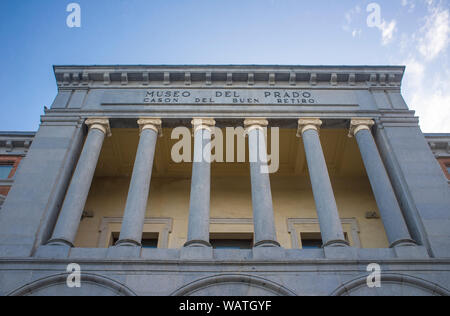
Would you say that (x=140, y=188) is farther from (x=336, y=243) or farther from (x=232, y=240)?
(x=336, y=243)

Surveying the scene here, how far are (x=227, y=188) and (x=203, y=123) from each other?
5.55 meters

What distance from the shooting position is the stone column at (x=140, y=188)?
15.3 m

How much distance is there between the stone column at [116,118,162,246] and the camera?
1527 centimetres

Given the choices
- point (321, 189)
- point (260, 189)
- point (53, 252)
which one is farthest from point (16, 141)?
point (321, 189)

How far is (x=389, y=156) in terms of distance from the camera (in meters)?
18.2

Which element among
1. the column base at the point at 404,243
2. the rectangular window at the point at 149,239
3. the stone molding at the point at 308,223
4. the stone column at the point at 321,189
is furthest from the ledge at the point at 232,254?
the rectangular window at the point at 149,239

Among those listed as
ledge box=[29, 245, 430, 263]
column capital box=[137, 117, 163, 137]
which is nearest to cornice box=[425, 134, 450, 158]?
ledge box=[29, 245, 430, 263]

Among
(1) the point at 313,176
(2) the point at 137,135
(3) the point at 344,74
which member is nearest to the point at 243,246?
(1) the point at 313,176

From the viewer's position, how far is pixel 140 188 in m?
16.6

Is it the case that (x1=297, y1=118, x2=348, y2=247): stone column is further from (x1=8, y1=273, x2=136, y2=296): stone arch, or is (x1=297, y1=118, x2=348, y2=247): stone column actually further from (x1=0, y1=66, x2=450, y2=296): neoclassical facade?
(x1=8, y1=273, x2=136, y2=296): stone arch
